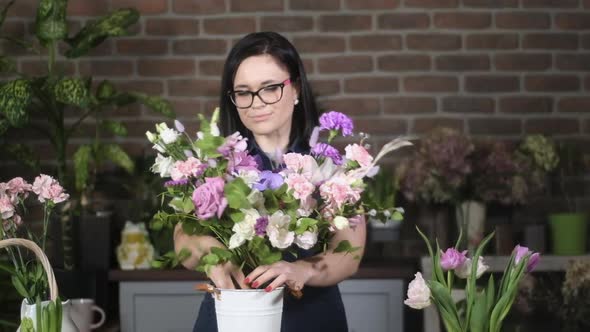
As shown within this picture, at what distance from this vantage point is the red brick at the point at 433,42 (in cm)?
316

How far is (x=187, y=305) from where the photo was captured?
288 cm

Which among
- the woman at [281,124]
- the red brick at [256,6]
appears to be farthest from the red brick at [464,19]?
the woman at [281,124]

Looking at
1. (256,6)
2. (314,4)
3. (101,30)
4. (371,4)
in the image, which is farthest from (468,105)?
(101,30)

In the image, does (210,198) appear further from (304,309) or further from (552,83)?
(552,83)

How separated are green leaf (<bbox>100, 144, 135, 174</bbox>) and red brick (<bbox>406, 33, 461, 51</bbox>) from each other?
3.69 ft

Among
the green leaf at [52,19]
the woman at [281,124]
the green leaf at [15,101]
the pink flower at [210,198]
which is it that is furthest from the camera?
the green leaf at [52,19]

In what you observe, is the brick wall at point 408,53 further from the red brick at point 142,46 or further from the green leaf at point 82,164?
the green leaf at point 82,164

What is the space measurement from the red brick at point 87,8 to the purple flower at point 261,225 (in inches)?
85.3

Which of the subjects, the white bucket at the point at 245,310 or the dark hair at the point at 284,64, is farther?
the dark hair at the point at 284,64


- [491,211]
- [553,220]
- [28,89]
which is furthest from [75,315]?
Answer: [553,220]

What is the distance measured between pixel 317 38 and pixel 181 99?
1.86ft

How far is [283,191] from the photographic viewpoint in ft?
4.11

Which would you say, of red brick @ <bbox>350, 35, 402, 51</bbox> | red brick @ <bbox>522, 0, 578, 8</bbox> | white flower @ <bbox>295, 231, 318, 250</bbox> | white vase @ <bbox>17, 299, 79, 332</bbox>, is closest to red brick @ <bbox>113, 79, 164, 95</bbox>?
red brick @ <bbox>350, 35, 402, 51</bbox>

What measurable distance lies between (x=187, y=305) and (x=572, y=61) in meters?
1.70
